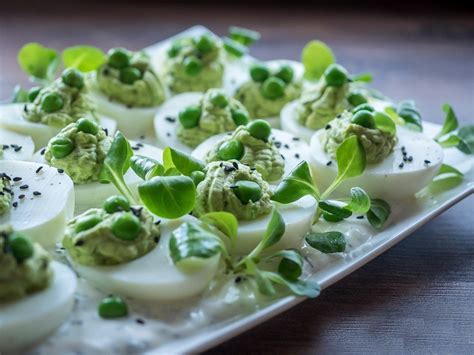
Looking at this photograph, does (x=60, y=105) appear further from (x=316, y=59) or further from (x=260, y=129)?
(x=316, y=59)

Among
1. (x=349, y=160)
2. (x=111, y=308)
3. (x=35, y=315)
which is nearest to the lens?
(x=35, y=315)

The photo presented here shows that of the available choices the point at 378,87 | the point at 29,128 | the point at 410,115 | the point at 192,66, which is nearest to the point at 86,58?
the point at 192,66

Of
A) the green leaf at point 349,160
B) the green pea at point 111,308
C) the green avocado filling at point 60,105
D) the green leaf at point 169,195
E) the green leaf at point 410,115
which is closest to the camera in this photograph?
the green pea at point 111,308

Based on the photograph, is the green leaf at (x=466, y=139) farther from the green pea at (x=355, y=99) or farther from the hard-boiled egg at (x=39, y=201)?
the hard-boiled egg at (x=39, y=201)

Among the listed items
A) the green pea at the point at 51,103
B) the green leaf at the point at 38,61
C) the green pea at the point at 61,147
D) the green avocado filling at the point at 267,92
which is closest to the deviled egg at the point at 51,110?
the green pea at the point at 51,103

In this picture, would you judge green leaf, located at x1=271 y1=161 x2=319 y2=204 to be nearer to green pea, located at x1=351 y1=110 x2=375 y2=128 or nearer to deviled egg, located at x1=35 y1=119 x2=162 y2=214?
green pea, located at x1=351 y1=110 x2=375 y2=128

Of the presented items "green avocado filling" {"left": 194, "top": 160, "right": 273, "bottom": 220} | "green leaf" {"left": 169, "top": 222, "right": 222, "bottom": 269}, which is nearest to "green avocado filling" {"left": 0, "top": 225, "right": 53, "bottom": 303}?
"green leaf" {"left": 169, "top": 222, "right": 222, "bottom": 269}

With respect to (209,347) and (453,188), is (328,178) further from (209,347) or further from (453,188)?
(209,347)
